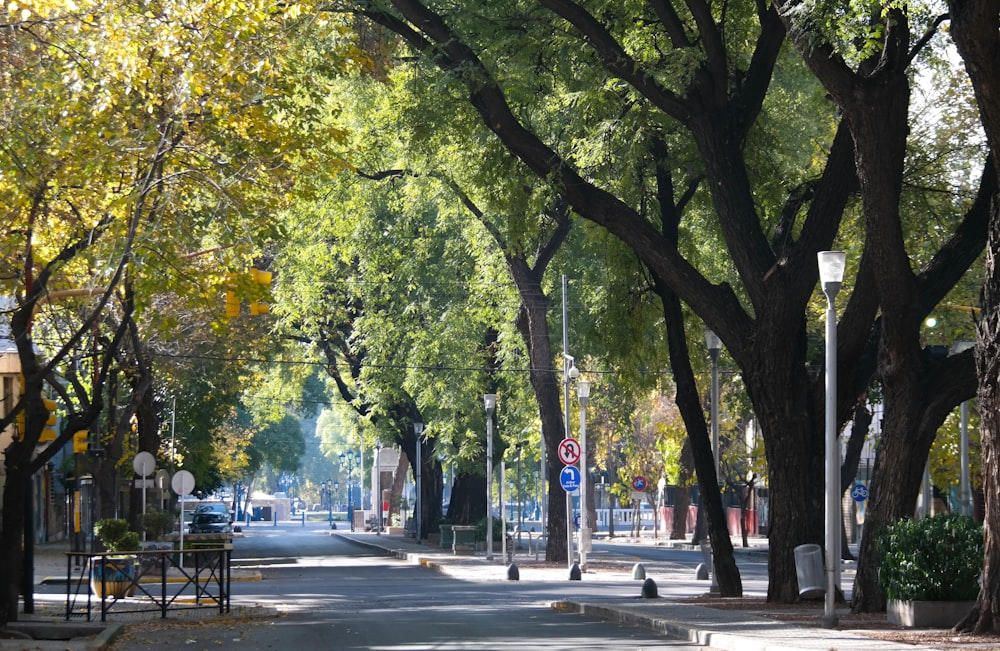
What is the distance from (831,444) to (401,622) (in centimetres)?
738

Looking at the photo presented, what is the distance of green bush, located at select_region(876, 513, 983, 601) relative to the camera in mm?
17406

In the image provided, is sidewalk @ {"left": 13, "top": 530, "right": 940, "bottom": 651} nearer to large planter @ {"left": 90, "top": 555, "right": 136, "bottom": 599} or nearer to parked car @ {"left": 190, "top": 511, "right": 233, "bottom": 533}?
large planter @ {"left": 90, "top": 555, "right": 136, "bottom": 599}

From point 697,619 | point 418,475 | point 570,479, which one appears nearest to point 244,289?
point 697,619

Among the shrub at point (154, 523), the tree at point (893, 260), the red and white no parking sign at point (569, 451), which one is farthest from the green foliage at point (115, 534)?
the shrub at point (154, 523)

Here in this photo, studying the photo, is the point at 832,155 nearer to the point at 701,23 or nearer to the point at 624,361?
the point at 701,23

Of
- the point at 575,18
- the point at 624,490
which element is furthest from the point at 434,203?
the point at 624,490

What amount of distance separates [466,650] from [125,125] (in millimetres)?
8458

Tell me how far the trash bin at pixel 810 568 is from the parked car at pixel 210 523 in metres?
46.4

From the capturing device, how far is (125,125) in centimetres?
1964

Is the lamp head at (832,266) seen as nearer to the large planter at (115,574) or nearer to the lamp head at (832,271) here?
the lamp head at (832,271)

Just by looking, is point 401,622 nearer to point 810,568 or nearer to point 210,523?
point 810,568

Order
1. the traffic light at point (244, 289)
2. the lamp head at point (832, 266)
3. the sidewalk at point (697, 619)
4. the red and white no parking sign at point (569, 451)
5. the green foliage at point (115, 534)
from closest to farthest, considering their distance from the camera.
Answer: the sidewalk at point (697, 619)
the lamp head at point (832, 266)
the traffic light at point (244, 289)
the green foliage at point (115, 534)
the red and white no parking sign at point (569, 451)

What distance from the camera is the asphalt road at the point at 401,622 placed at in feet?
60.5

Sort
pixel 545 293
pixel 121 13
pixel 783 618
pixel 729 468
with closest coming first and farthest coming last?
pixel 121 13 < pixel 783 618 < pixel 545 293 < pixel 729 468
